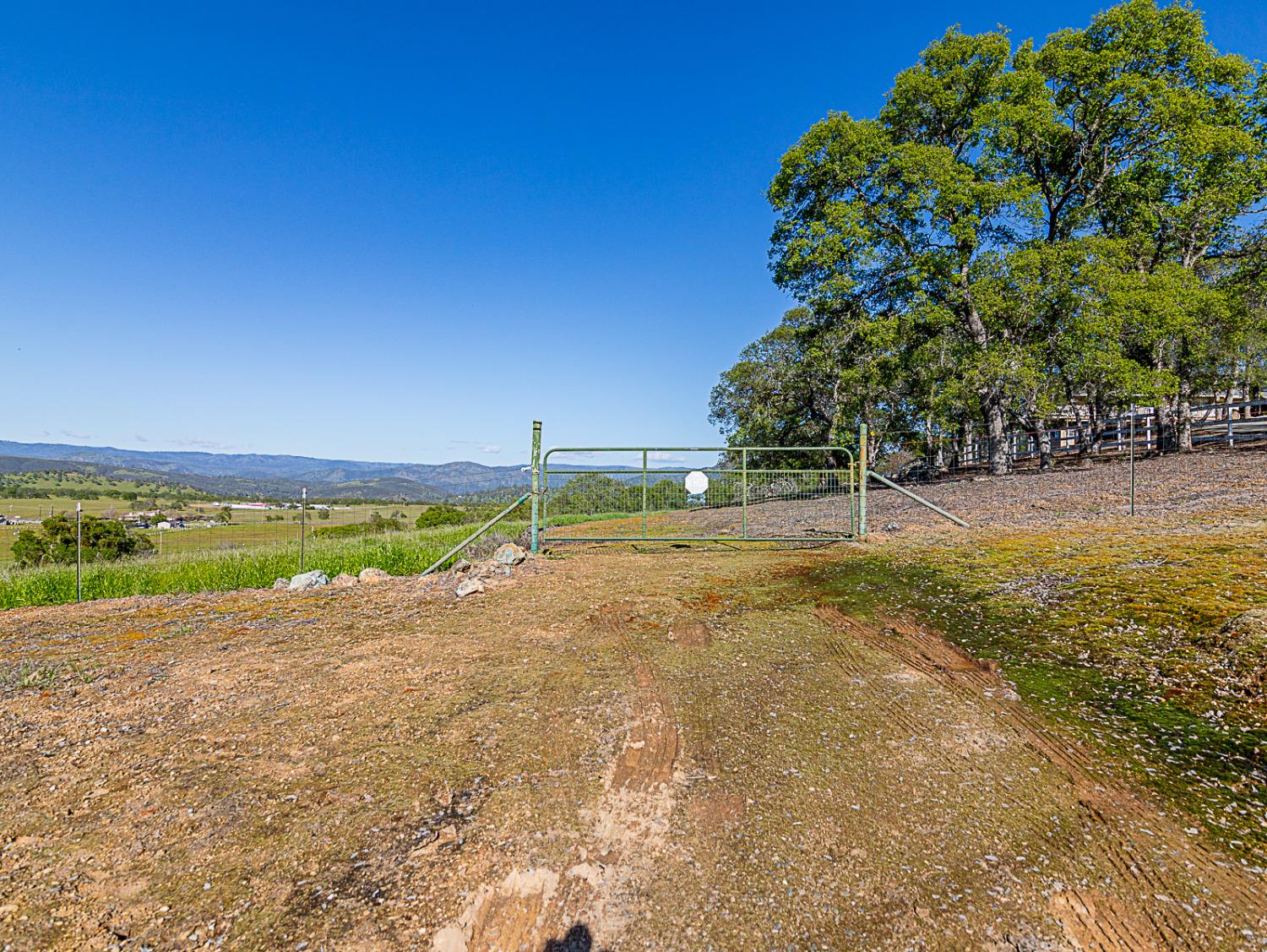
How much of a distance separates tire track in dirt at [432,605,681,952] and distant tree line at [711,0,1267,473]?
17516mm

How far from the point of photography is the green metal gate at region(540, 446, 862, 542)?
397 inches

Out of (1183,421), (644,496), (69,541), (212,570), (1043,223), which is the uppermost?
(1043,223)

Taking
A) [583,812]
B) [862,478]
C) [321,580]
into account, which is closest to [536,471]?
[321,580]

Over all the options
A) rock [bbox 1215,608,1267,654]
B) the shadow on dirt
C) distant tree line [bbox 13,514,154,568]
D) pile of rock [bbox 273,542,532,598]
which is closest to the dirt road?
the shadow on dirt

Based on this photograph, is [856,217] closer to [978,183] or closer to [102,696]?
[978,183]

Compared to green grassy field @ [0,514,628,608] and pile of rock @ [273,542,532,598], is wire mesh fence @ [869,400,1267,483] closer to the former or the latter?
pile of rock @ [273,542,532,598]

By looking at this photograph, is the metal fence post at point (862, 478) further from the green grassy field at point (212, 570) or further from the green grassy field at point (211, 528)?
the green grassy field at point (211, 528)

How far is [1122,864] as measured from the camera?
2.11 metres

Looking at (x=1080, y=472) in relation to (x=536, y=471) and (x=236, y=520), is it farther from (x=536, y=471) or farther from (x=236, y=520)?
(x=236, y=520)

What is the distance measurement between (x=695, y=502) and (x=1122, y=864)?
8748 millimetres

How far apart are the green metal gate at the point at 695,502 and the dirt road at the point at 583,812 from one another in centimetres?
555

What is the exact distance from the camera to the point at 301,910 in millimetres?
1975

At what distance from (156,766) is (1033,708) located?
4.81m

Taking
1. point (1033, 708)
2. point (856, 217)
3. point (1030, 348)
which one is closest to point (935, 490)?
point (1030, 348)
